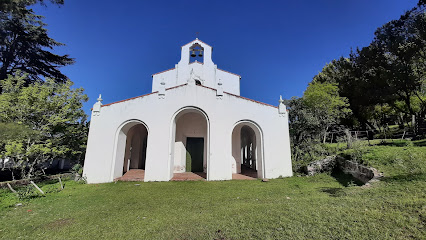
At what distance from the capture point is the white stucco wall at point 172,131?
1102 cm

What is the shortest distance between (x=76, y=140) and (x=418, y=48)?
30113 millimetres

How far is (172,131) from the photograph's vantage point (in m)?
11.5

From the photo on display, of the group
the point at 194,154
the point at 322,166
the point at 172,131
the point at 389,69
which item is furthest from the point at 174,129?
the point at 389,69

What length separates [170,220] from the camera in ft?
15.6

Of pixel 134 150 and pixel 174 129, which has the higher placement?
pixel 174 129

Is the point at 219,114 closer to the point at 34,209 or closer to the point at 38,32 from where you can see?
the point at 34,209

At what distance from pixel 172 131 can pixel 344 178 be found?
9.78 meters

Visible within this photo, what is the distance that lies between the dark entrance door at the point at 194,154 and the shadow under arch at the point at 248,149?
2.53 m

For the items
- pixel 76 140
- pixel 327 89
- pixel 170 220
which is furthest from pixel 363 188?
pixel 327 89

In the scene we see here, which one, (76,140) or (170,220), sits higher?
(76,140)

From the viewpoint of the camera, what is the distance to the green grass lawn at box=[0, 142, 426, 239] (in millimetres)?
3623

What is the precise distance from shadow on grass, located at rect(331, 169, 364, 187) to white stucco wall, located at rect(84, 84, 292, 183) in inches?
97.4

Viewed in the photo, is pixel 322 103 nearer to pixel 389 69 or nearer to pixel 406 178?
pixel 389 69

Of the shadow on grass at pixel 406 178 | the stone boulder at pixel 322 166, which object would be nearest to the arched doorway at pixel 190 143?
the stone boulder at pixel 322 166
